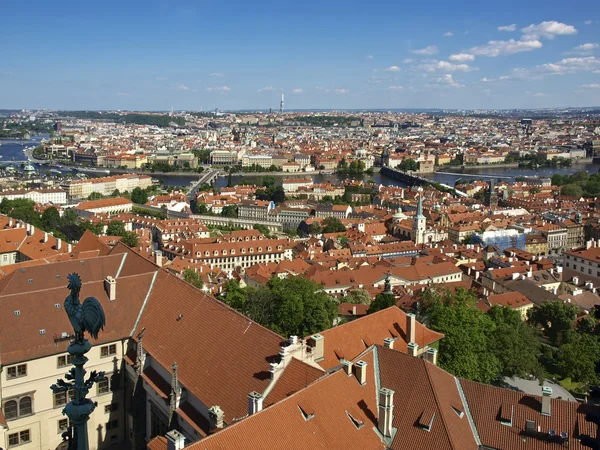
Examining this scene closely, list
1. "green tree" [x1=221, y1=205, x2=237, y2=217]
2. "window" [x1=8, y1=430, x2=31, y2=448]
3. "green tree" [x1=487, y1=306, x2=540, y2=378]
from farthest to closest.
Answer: "green tree" [x1=221, y1=205, x2=237, y2=217] < "green tree" [x1=487, y1=306, x2=540, y2=378] < "window" [x1=8, y1=430, x2=31, y2=448]

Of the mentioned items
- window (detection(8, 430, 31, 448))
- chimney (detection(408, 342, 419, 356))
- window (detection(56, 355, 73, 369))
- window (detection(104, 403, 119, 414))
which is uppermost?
chimney (detection(408, 342, 419, 356))

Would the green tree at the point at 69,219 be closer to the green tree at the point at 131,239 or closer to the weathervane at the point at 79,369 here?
the green tree at the point at 131,239

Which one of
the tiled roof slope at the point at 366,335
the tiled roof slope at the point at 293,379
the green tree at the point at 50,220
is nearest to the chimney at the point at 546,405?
the tiled roof slope at the point at 293,379

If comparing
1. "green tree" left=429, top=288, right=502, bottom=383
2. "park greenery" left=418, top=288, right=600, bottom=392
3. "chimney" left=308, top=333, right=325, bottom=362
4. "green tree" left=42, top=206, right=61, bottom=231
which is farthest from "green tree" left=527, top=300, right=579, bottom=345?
"green tree" left=42, top=206, right=61, bottom=231

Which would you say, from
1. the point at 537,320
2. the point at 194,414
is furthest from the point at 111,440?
the point at 537,320

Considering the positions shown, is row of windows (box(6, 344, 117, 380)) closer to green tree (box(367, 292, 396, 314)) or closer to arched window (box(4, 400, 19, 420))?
arched window (box(4, 400, 19, 420))

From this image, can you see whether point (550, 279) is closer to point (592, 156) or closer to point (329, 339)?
point (329, 339)

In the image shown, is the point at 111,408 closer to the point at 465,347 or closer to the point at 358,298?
the point at 465,347
